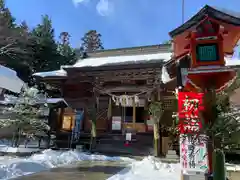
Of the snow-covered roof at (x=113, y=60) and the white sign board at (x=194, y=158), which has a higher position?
the snow-covered roof at (x=113, y=60)

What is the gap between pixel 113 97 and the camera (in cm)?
1214

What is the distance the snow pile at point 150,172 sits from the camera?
594cm

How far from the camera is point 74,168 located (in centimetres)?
725

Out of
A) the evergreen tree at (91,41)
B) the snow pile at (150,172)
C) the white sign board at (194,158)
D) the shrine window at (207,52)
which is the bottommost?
the snow pile at (150,172)

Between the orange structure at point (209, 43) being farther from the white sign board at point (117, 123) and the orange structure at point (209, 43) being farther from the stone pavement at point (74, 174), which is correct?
the white sign board at point (117, 123)

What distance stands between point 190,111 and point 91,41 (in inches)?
1831

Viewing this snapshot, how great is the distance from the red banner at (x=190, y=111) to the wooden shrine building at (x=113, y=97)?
6564 mm

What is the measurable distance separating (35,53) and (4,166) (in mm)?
19570

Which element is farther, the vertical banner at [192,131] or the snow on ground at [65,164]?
the snow on ground at [65,164]

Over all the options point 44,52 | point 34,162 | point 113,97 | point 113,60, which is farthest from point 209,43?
point 44,52

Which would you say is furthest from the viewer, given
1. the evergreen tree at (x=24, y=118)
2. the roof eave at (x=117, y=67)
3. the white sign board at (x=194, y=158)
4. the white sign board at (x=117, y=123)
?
the white sign board at (x=117, y=123)

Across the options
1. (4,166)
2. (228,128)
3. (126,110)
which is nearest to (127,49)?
(126,110)

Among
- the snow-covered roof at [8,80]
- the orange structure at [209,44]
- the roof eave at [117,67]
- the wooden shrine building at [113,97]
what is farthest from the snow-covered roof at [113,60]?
the snow-covered roof at [8,80]

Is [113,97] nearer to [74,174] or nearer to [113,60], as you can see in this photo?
[113,60]
